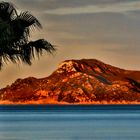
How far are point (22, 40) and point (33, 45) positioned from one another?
1.59ft

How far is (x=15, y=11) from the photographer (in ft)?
98.2

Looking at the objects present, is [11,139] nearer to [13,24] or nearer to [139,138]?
[139,138]

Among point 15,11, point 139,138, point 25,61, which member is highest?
point 15,11

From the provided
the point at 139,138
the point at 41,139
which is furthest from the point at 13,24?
the point at 139,138

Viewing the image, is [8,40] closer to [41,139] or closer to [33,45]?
[33,45]

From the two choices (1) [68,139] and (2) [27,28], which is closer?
(2) [27,28]

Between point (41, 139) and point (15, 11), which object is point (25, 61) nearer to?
point (15, 11)

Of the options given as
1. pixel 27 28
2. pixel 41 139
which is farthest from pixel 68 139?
pixel 27 28

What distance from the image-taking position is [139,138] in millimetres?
67688

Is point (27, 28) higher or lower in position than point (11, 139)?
higher

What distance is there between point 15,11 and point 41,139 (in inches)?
1384

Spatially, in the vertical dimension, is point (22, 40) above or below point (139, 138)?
above

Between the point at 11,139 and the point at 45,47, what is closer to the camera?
the point at 45,47

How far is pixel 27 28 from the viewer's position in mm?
30469
